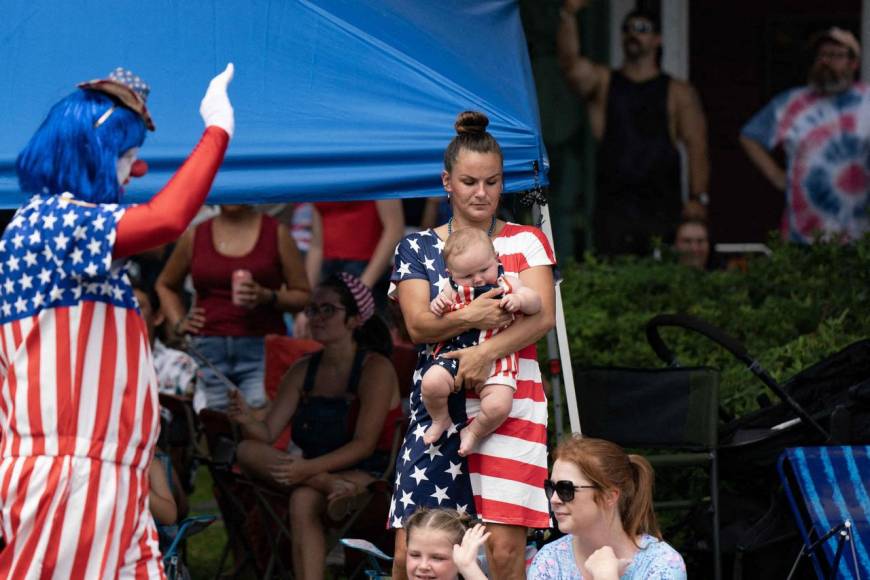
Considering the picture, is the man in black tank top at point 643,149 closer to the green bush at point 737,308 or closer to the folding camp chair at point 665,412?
the green bush at point 737,308

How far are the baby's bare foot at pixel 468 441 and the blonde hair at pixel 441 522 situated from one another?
0.61 ft

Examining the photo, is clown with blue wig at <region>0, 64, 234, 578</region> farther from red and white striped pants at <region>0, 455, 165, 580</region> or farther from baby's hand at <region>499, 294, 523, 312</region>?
baby's hand at <region>499, 294, 523, 312</region>

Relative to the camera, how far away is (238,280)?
303 inches

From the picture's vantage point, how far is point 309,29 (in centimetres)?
573

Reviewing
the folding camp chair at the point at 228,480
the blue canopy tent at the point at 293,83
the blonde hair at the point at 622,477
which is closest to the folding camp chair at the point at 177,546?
the folding camp chair at the point at 228,480

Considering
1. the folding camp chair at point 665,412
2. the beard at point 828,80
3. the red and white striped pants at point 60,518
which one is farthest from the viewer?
the beard at point 828,80

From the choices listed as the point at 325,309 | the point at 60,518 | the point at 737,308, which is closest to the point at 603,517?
the point at 60,518

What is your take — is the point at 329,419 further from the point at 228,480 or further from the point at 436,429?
the point at 436,429

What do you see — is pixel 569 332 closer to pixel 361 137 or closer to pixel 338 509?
pixel 338 509

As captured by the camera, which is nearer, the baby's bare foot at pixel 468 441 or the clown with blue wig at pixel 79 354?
the clown with blue wig at pixel 79 354

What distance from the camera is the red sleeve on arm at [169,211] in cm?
391

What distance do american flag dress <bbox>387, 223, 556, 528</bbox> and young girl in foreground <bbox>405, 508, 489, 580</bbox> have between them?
4.7 inches

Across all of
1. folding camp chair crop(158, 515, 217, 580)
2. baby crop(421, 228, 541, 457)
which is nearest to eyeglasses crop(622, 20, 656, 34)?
folding camp chair crop(158, 515, 217, 580)

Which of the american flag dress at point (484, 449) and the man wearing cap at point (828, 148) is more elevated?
the man wearing cap at point (828, 148)
